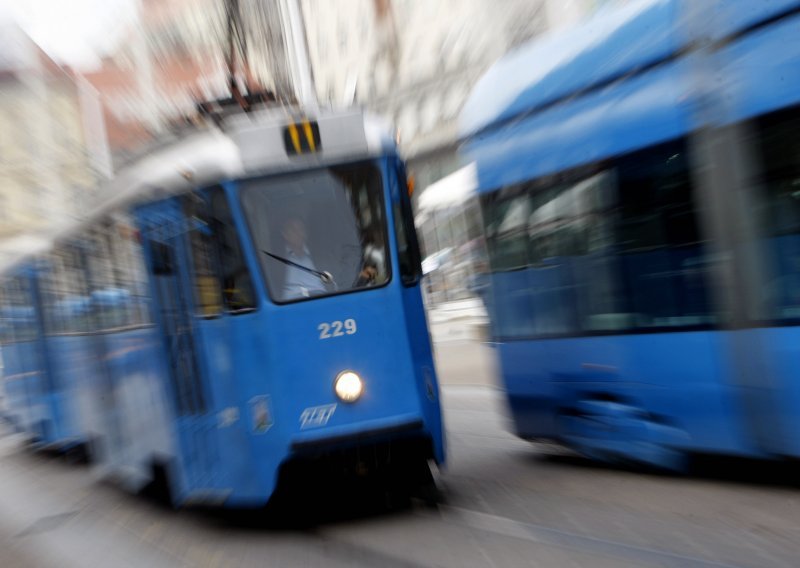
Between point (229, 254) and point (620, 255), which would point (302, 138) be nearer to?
point (229, 254)

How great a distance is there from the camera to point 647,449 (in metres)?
6.89

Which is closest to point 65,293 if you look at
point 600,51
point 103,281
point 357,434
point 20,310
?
point 103,281

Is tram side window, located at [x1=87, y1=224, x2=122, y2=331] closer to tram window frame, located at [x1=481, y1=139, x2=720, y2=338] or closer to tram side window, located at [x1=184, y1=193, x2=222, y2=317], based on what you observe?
tram side window, located at [x1=184, y1=193, x2=222, y2=317]

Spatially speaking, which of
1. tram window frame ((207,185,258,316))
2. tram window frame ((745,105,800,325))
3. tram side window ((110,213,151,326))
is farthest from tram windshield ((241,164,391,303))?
tram window frame ((745,105,800,325))

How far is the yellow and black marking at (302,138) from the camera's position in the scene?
6.37 meters

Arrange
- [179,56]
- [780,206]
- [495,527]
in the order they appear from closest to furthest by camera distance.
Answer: [780,206] → [495,527] → [179,56]

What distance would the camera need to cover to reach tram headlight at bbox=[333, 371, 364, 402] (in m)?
6.17

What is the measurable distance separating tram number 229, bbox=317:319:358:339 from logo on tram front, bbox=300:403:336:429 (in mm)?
449

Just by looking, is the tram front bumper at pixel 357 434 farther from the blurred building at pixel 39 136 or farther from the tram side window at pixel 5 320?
the blurred building at pixel 39 136

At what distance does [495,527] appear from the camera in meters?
6.13

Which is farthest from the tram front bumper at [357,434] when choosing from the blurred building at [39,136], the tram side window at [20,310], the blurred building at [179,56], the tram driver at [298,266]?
the blurred building at [39,136]

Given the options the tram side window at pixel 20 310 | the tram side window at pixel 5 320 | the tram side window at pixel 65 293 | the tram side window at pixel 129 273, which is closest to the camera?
the tram side window at pixel 129 273

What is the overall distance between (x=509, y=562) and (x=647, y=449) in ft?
6.52

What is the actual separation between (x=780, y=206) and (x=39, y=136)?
44434 millimetres
